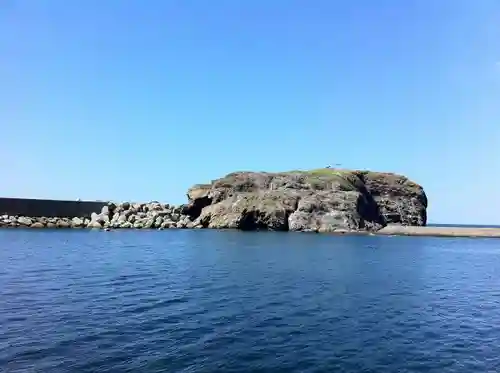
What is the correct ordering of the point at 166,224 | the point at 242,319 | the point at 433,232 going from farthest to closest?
1. the point at 433,232
2. the point at 166,224
3. the point at 242,319

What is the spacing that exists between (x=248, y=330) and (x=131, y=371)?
28.3 ft

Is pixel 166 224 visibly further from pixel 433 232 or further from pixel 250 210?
pixel 433 232

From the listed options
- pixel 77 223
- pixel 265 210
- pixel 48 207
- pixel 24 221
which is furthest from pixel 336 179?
pixel 24 221

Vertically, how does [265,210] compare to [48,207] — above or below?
above

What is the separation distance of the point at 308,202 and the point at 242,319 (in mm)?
121210

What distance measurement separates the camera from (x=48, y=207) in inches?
5773

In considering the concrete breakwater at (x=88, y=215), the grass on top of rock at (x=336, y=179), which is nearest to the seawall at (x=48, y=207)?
the concrete breakwater at (x=88, y=215)

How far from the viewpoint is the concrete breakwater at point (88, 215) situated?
138 meters

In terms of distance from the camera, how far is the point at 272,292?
36750 mm

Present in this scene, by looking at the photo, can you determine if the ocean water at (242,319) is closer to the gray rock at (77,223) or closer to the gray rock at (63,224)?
the gray rock at (77,223)

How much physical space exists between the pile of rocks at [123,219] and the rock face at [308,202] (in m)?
7.00

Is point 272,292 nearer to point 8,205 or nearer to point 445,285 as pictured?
point 445,285

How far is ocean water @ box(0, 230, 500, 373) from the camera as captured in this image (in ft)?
64.7

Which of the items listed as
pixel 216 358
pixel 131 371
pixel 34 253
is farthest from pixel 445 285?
pixel 34 253
